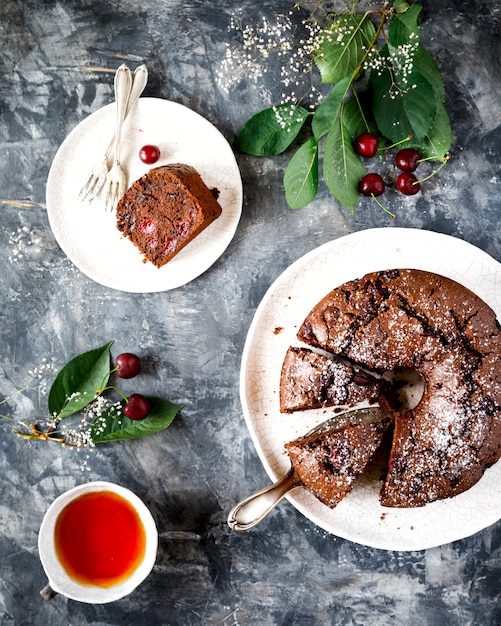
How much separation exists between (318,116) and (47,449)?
6.47 ft

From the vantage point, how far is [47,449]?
113 inches

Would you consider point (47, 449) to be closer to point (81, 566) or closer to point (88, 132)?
point (81, 566)

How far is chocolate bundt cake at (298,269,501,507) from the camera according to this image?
7.71 ft

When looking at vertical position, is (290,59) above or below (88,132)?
above

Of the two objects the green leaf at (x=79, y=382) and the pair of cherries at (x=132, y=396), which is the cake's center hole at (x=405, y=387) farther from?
the green leaf at (x=79, y=382)

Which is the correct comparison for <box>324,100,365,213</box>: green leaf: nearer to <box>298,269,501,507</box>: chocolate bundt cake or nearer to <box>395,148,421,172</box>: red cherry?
<box>395,148,421,172</box>: red cherry

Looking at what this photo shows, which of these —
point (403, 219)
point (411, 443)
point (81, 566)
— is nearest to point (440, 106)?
point (403, 219)

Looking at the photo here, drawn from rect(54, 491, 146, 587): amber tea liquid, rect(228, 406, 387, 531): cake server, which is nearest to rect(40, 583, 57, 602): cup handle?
rect(54, 491, 146, 587): amber tea liquid

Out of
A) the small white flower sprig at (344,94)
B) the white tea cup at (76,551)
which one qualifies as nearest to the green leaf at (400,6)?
the small white flower sprig at (344,94)

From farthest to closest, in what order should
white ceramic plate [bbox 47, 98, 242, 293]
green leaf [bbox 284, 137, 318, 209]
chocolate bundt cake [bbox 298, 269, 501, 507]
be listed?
white ceramic plate [bbox 47, 98, 242, 293] < green leaf [bbox 284, 137, 318, 209] < chocolate bundt cake [bbox 298, 269, 501, 507]

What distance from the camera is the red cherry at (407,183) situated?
2637mm

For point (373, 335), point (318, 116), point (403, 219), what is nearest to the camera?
point (373, 335)

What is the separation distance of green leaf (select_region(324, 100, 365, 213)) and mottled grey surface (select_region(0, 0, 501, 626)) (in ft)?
0.56

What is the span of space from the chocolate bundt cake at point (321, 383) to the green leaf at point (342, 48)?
1166 mm
